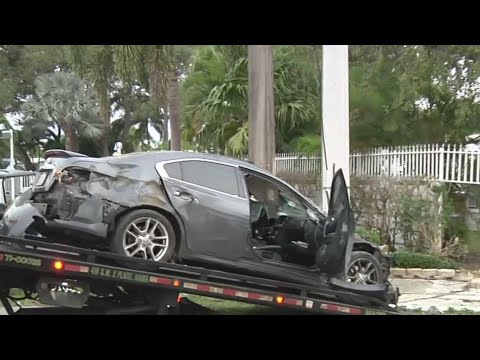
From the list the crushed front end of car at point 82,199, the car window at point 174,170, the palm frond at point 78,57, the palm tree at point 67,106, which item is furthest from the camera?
the palm tree at point 67,106

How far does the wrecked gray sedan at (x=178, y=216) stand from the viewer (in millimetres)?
5605

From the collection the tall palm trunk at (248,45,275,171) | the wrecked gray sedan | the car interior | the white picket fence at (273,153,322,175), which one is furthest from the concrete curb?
the car interior

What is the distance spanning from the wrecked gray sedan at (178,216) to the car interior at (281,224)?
0.02m

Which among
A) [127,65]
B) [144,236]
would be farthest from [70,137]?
[144,236]

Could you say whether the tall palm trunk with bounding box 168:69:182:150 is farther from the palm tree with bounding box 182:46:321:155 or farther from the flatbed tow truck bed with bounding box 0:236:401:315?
the flatbed tow truck bed with bounding box 0:236:401:315

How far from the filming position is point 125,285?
5.66 m

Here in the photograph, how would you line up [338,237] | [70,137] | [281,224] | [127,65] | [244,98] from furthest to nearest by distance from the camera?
[70,137] → [244,98] → [127,65] → [281,224] → [338,237]

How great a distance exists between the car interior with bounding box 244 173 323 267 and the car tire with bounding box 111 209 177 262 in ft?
3.31

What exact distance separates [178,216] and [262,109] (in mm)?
4008

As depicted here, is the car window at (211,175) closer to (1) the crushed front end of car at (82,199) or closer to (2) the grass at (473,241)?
(1) the crushed front end of car at (82,199)

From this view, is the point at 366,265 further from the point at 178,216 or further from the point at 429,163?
the point at 429,163

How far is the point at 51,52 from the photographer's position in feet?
88.2

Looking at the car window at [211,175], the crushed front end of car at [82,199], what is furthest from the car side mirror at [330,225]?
the crushed front end of car at [82,199]
